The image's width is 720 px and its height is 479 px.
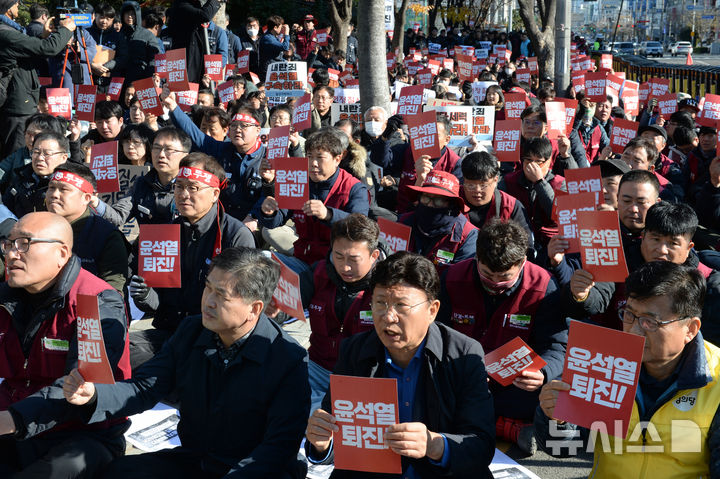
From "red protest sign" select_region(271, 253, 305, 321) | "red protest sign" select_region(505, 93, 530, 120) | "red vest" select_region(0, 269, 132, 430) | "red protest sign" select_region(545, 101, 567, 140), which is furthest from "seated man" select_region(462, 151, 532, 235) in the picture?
"red protest sign" select_region(505, 93, 530, 120)

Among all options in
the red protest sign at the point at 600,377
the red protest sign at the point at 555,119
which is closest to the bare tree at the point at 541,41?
the red protest sign at the point at 555,119

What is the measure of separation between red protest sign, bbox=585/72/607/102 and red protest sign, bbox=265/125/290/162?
605 centimetres

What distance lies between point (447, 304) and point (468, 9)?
1601 inches

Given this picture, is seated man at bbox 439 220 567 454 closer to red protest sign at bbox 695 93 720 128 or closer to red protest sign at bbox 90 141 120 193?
red protest sign at bbox 90 141 120 193

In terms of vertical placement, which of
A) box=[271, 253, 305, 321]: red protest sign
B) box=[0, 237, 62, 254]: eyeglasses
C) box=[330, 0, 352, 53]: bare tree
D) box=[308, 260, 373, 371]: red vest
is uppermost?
box=[330, 0, 352, 53]: bare tree

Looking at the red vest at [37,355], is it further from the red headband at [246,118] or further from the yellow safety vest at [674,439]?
the red headband at [246,118]

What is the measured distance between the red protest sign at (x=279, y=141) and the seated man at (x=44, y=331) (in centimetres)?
342

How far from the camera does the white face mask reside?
30.3 feet

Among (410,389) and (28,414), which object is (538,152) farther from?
(28,414)

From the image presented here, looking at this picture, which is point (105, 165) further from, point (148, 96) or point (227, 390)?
point (227, 390)

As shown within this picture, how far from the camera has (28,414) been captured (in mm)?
3314

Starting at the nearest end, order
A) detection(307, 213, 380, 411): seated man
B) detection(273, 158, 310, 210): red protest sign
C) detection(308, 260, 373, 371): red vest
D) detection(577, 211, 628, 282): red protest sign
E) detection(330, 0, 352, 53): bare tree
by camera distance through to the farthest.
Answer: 1. detection(577, 211, 628, 282): red protest sign
2. detection(307, 213, 380, 411): seated man
3. detection(308, 260, 373, 371): red vest
4. detection(273, 158, 310, 210): red protest sign
5. detection(330, 0, 352, 53): bare tree

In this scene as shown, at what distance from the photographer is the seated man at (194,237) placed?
16.5 ft

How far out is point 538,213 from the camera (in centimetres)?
667
